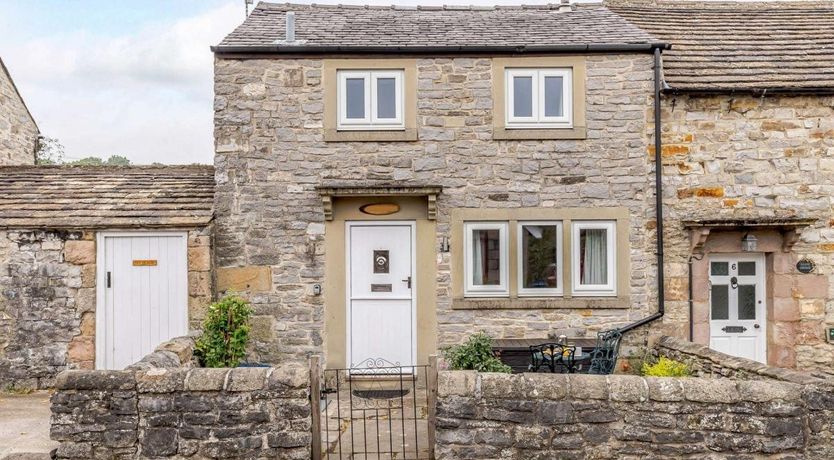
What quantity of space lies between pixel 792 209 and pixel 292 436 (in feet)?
25.8

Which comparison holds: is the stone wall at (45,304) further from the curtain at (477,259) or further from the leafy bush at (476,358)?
the curtain at (477,259)

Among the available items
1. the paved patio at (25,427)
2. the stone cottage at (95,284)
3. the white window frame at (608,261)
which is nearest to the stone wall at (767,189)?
the white window frame at (608,261)

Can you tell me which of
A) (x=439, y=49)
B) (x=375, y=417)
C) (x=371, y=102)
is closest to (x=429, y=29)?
(x=439, y=49)

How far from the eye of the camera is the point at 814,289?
27.9 feet

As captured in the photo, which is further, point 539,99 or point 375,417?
point 539,99

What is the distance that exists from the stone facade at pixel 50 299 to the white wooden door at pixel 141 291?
0.58 ft

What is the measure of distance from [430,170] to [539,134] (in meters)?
1.69

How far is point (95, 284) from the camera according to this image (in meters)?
8.12

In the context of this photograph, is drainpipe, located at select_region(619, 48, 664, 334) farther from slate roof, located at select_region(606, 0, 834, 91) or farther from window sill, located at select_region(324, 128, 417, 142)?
window sill, located at select_region(324, 128, 417, 142)

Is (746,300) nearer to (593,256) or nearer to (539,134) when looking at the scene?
(593,256)

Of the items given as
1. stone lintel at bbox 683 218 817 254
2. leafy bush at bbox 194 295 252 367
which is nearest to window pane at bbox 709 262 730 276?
stone lintel at bbox 683 218 817 254

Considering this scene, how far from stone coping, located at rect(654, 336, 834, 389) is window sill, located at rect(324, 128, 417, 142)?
468cm

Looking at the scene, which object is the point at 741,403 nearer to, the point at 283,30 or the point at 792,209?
the point at 792,209

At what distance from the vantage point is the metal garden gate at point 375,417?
16.9 ft
